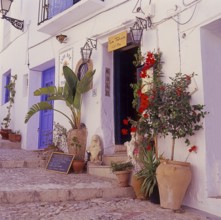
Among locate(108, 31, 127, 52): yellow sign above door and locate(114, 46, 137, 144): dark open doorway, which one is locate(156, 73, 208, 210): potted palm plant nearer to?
locate(108, 31, 127, 52): yellow sign above door

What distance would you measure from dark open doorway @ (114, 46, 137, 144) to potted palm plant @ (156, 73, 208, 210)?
2.33m

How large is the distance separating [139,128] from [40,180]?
1908mm

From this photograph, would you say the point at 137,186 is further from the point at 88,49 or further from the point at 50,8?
the point at 50,8

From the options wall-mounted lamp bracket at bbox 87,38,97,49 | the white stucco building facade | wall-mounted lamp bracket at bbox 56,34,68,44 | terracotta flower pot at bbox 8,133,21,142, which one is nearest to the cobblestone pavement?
the white stucco building facade

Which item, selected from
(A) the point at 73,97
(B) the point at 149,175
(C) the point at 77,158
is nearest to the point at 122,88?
(A) the point at 73,97

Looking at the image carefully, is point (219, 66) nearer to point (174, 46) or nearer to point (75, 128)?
point (174, 46)

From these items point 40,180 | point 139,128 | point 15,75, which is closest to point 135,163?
point 139,128

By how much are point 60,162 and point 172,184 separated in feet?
9.59

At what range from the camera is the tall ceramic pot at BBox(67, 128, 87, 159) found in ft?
21.6

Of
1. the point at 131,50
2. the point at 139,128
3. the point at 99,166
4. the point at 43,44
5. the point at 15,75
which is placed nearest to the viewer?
the point at 139,128

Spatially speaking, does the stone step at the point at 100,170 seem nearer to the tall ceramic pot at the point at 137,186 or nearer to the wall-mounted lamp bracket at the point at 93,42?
the tall ceramic pot at the point at 137,186

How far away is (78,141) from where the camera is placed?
659cm

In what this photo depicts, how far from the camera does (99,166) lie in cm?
595

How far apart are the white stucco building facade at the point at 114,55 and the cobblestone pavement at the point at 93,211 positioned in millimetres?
612
